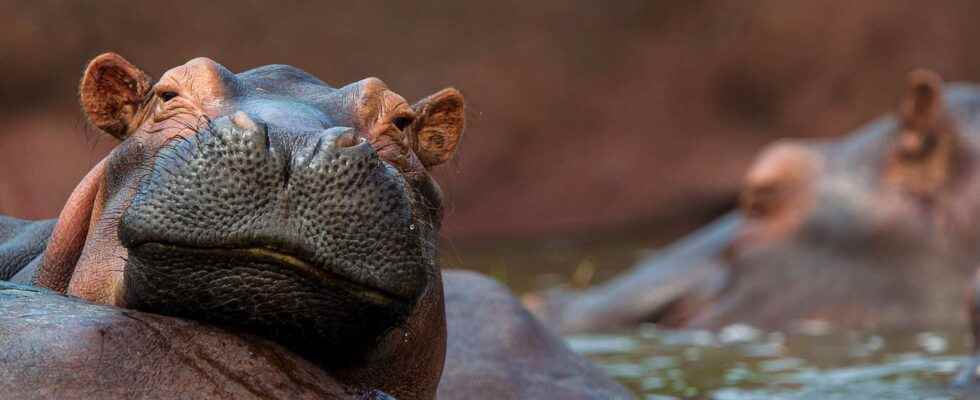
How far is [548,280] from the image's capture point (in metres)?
10.3

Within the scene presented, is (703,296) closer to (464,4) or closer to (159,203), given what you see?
(159,203)

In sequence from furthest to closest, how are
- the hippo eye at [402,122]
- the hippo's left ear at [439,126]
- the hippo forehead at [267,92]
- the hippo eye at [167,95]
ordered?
the hippo's left ear at [439,126] → the hippo eye at [402,122] → the hippo eye at [167,95] → the hippo forehead at [267,92]

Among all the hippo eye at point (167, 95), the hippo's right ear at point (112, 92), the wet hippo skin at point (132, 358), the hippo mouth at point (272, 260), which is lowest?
the wet hippo skin at point (132, 358)

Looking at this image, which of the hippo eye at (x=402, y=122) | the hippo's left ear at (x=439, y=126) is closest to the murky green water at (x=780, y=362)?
the hippo's left ear at (x=439, y=126)

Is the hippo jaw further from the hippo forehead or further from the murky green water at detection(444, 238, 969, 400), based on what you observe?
the murky green water at detection(444, 238, 969, 400)

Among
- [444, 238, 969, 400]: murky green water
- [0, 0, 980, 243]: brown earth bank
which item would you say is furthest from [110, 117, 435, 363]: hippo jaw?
[0, 0, 980, 243]: brown earth bank

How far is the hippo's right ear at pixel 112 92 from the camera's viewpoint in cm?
342

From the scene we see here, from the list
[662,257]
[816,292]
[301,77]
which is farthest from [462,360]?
[662,257]

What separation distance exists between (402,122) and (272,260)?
2.33ft

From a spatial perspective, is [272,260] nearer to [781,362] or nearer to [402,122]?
[402,122]

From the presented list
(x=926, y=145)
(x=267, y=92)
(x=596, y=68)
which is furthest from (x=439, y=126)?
(x=596, y=68)

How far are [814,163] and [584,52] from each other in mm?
7621

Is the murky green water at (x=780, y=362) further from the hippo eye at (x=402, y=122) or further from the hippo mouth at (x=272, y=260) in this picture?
the hippo mouth at (x=272, y=260)

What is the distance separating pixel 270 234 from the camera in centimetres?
267
